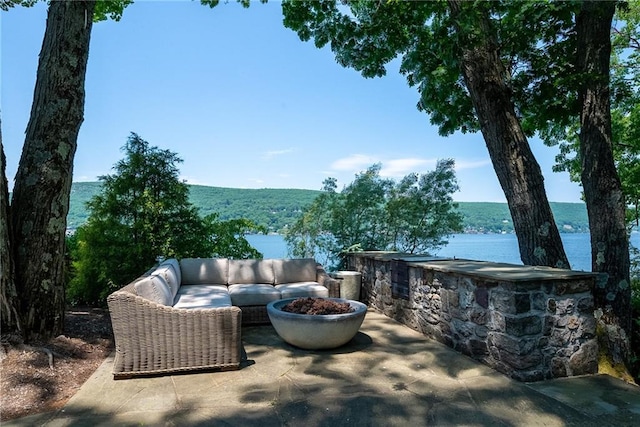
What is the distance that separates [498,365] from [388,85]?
5800mm

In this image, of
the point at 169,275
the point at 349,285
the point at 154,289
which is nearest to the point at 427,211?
the point at 349,285

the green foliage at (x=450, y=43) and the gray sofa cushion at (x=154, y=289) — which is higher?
the green foliage at (x=450, y=43)

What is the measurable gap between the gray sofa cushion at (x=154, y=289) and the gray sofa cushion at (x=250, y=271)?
1611 millimetres

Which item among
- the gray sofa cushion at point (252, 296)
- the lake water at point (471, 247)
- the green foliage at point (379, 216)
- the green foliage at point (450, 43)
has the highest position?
the green foliage at point (450, 43)

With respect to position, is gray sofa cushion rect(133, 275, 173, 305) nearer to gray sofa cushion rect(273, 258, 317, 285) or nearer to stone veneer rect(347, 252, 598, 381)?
gray sofa cushion rect(273, 258, 317, 285)

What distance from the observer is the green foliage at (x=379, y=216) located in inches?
299

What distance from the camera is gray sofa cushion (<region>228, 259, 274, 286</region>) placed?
536 cm

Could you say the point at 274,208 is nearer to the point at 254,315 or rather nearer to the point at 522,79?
the point at 254,315

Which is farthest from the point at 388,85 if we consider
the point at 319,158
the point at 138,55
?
the point at 138,55

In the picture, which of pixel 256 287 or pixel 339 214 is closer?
pixel 256 287

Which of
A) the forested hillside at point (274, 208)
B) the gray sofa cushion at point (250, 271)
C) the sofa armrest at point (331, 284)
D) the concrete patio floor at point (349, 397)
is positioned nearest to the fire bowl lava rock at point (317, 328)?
the concrete patio floor at point (349, 397)

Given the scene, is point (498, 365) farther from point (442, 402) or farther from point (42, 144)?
point (42, 144)

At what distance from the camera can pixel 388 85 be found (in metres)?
7.35

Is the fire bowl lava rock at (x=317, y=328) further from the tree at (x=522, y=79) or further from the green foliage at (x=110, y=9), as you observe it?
the green foliage at (x=110, y=9)
